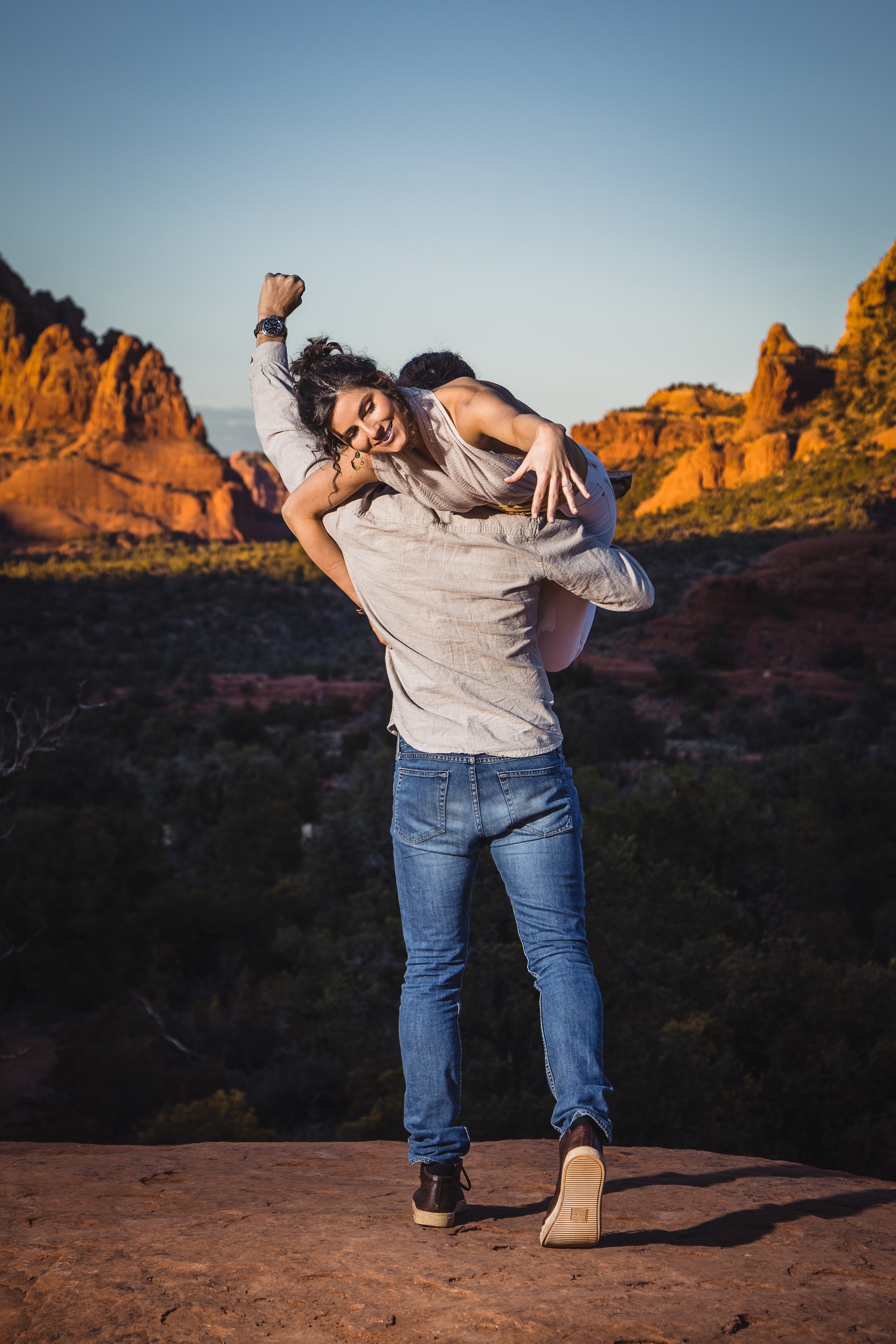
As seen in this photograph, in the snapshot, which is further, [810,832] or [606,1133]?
[810,832]

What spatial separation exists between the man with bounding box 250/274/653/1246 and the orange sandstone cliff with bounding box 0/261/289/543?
253 ft

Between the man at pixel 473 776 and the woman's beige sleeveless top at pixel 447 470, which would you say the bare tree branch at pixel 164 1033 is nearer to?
the man at pixel 473 776

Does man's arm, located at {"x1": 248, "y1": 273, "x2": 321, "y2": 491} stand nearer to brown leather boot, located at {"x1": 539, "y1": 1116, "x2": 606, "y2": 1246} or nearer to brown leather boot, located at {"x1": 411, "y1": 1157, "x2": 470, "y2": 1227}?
brown leather boot, located at {"x1": 539, "y1": 1116, "x2": 606, "y2": 1246}

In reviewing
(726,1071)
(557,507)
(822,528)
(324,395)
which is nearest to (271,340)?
(324,395)

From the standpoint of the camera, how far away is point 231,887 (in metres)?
12.1

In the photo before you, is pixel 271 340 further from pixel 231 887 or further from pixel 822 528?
pixel 822 528

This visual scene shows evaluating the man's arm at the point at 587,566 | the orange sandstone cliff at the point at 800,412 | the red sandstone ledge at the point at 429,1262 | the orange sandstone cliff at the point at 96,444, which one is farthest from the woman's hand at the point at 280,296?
the orange sandstone cliff at the point at 96,444

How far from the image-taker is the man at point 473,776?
1825 mm

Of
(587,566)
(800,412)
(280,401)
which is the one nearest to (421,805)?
(587,566)

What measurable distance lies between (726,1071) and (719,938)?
1661 millimetres

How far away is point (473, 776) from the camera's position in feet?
6.23

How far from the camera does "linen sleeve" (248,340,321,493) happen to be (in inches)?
76.8

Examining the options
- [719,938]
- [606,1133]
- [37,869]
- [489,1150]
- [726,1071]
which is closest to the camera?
[606,1133]

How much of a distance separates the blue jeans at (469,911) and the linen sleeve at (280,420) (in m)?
0.65
